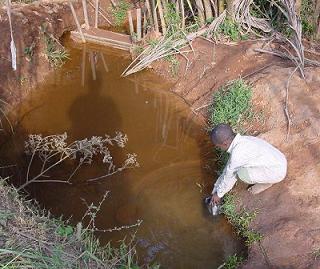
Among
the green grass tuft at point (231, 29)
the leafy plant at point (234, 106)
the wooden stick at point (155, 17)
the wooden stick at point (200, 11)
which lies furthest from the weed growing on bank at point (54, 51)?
the leafy plant at point (234, 106)

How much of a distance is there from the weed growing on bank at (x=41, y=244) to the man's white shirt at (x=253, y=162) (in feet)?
4.44

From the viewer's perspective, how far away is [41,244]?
12.8 ft

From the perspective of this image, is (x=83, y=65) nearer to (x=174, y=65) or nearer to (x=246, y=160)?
(x=174, y=65)

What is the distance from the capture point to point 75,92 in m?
7.17

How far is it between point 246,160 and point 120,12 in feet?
17.4

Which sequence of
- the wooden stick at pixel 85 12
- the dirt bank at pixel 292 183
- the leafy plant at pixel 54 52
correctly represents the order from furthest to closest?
the wooden stick at pixel 85 12
the leafy plant at pixel 54 52
the dirt bank at pixel 292 183

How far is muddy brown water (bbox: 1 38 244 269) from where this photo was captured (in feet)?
16.8

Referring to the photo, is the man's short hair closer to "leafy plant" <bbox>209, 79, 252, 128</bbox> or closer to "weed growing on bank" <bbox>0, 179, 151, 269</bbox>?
"weed growing on bank" <bbox>0, 179, 151, 269</bbox>

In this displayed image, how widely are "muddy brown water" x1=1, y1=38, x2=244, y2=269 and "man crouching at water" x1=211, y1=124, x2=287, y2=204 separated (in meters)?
0.63

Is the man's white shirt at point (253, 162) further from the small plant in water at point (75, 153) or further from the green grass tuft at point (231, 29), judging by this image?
the green grass tuft at point (231, 29)

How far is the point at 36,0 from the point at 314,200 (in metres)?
6.07

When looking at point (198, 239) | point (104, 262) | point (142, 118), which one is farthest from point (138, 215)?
point (142, 118)

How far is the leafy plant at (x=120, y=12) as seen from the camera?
893cm

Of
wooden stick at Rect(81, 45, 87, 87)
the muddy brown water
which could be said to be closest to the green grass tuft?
the muddy brown water
